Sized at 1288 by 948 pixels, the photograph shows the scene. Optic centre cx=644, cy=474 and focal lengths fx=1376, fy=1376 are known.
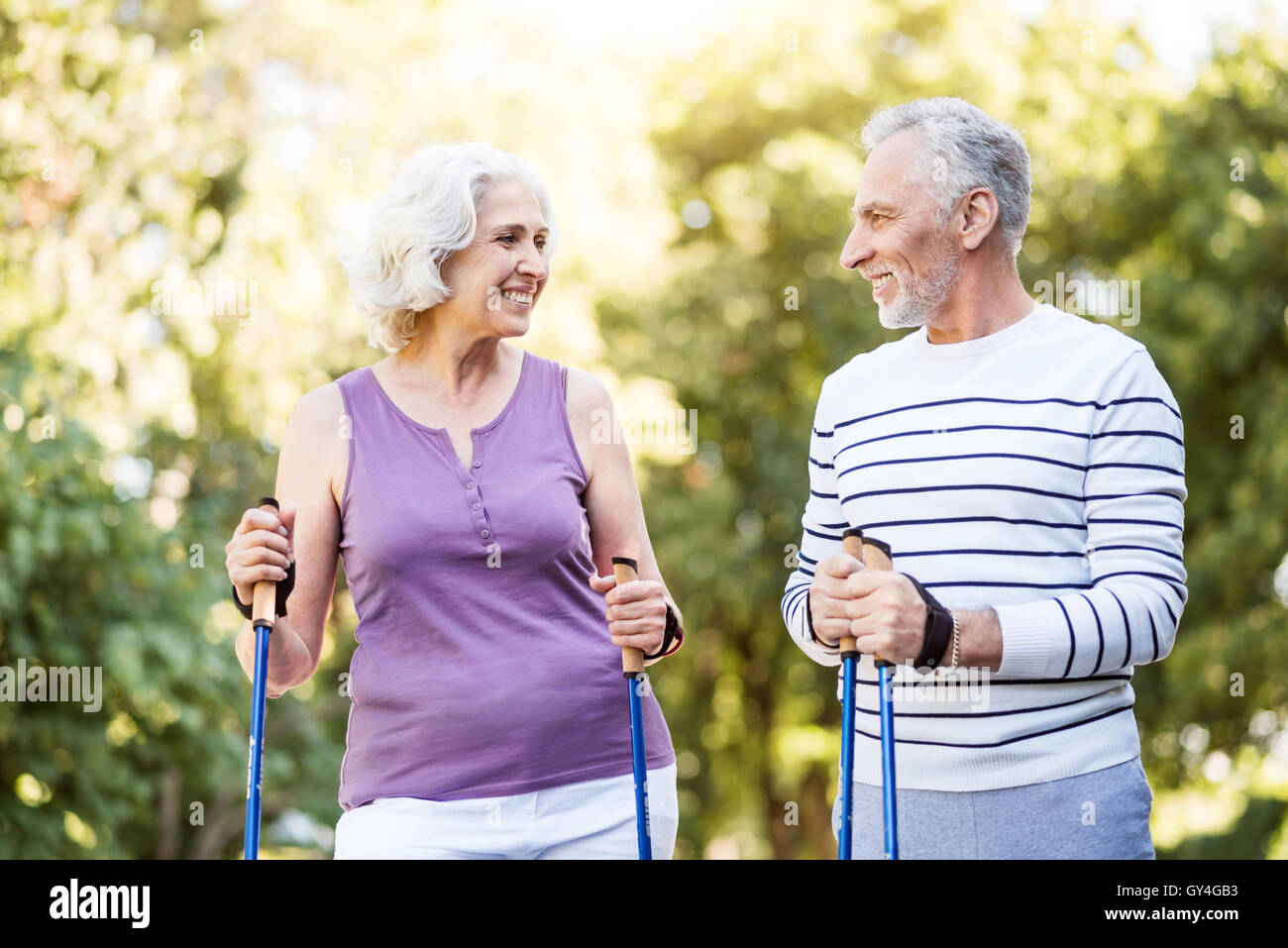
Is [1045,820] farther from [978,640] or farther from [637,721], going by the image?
[637,721]

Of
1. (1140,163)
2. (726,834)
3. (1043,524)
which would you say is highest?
(1140,163)

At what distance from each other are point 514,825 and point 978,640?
2.93 feet

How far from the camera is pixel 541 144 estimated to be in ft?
34.0

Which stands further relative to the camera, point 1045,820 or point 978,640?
point 1045,820

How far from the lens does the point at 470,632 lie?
2.51 meters

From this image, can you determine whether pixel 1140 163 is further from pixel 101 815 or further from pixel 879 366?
pixel 879 366

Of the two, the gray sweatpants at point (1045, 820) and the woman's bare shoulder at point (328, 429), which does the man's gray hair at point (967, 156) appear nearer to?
the gray sweatpants at point (1045, 820)

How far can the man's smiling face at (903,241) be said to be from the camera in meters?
2.45

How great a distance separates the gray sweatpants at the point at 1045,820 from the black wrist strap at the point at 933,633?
0.34 meters

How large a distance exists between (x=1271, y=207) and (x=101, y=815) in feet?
31.0

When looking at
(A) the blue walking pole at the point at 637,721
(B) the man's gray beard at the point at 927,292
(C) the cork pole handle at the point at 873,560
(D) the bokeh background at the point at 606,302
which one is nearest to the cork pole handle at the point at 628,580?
(A) the blue walking pole at the point at 637,721

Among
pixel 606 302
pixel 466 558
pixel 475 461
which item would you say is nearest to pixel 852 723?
pixel 466 558

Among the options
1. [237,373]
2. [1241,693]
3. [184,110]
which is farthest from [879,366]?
[1241,693]

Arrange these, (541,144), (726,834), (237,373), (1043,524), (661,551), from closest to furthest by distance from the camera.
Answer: (1043,524) → (237,373) → (541,144) → (661,551) → (726,834)
